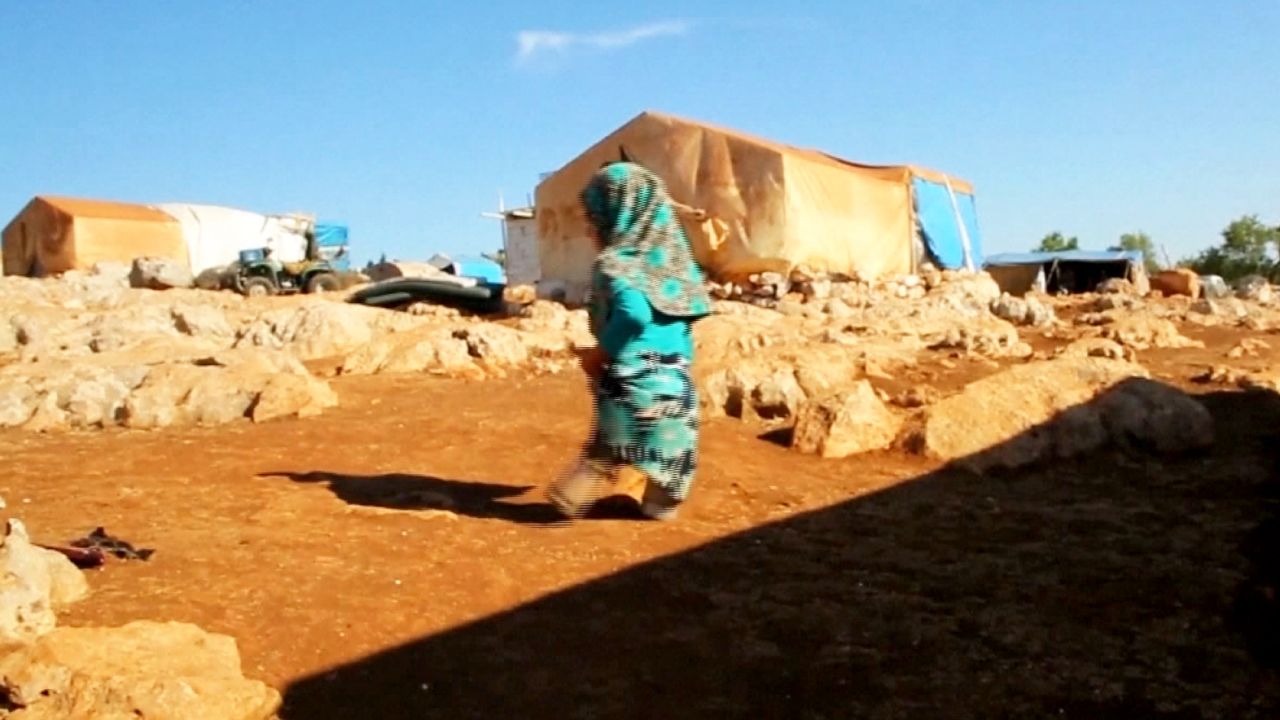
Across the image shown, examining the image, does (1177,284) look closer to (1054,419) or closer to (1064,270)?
(1064,270)

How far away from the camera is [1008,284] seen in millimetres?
26312

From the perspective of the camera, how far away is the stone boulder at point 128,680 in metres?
2.71

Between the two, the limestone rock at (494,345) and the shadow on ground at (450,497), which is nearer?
the shadow on ground at (450,497)

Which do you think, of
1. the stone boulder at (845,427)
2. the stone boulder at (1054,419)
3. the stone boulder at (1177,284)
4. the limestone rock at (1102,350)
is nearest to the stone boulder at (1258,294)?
the stone boulder at (1177,284)

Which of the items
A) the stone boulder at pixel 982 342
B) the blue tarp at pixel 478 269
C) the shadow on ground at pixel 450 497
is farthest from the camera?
the blue tarp at pixel 478 269

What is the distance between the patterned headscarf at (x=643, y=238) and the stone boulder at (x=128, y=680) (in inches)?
88.6

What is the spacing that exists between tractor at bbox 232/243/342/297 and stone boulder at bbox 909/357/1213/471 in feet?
52.8

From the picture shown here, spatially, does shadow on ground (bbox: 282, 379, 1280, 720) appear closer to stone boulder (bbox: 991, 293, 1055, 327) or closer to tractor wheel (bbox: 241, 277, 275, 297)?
stone boulder (bbox: 991, 293, 1055, 327)

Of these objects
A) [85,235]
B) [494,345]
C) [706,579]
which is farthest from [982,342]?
[85,235]

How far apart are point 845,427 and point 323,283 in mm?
16714

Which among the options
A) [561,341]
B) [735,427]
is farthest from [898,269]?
[735,427]

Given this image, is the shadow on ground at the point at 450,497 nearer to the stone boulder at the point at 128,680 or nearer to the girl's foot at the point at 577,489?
the girl's foot at the point at 577,489

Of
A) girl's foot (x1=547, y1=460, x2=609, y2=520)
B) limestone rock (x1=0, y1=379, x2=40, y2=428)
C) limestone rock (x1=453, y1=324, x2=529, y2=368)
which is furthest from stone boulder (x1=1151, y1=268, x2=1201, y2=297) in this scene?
limestone rock (x1=0, y1=379, x2=40, y2=428)

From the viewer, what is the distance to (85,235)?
2469 cm
